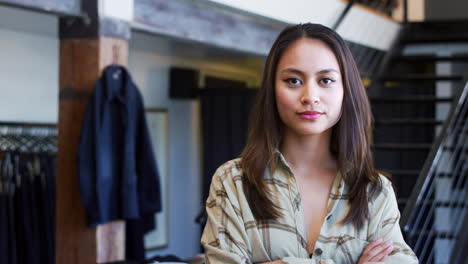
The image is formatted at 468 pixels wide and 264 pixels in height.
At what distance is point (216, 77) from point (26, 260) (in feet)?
9.99

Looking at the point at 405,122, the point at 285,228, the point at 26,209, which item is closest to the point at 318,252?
the point at 285,228

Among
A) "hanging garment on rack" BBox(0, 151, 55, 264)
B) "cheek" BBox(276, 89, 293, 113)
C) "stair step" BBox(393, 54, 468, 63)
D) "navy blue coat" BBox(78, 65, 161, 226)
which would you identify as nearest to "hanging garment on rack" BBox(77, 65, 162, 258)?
"navy blue coat" BBox(78, 65, 161, 226)

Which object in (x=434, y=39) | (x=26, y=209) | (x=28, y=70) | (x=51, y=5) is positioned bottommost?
(x=26, y=209)

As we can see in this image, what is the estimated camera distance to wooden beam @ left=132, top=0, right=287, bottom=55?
10.3ft

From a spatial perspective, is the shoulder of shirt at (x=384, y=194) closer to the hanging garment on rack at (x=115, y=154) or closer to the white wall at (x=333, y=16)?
the hanging garment on rack at (x=115, y=154)

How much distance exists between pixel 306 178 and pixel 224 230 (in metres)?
0.22

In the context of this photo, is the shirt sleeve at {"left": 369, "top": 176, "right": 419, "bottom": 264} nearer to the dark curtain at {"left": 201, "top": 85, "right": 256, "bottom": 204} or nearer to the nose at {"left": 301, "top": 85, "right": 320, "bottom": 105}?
the nose at {"left": 301, "top": 85, "right": 320, "bottom": 105}

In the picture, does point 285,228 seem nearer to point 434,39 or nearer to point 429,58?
point 429,58

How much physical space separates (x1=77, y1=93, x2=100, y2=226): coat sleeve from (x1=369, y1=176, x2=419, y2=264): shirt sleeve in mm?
1777

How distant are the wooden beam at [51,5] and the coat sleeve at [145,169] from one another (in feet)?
1.86

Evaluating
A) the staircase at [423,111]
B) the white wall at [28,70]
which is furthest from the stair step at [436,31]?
the white wall at [28,70]

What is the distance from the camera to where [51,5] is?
100 inches

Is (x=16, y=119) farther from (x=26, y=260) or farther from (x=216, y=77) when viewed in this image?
(x=216, y=77)

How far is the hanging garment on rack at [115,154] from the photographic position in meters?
2.79
